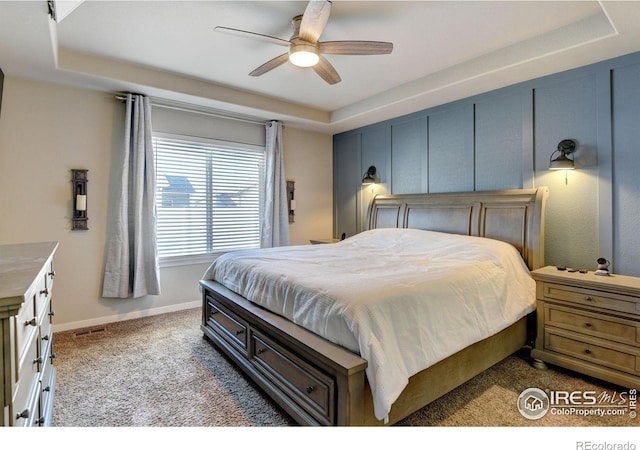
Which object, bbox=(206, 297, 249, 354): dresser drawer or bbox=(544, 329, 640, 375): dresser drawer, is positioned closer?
bbox=(544, 329, 640, 375): dresser drawer

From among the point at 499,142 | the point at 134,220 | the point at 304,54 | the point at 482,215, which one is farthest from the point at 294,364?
the point at 499,142

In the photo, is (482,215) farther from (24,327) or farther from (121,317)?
(121,317)

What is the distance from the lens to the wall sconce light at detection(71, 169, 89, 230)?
11.2 ft

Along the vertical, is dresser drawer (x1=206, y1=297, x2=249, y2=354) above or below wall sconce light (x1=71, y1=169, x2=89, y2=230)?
below

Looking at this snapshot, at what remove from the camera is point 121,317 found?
3.75m

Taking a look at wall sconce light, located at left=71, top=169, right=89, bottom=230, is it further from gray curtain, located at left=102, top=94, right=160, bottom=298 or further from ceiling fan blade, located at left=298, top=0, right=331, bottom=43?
ceiling fan blade, located at left=298, top=0, right=331, bottom=43

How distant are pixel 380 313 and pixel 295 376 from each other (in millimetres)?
672

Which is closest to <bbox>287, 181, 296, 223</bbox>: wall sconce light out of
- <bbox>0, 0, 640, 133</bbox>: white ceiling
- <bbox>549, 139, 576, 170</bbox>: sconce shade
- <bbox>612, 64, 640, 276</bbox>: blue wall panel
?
<bbox>0, 0, 640, 133</bbox>: white ceiling

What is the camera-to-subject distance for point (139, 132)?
→ 3.68 metres

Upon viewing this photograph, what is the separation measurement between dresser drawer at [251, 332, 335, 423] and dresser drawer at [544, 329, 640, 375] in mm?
2039

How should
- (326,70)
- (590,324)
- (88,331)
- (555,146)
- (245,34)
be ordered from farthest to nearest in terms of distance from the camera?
1. (88,331)
2. (555,146)
3. (326,70)
4. (590,324)
5. (245,34)

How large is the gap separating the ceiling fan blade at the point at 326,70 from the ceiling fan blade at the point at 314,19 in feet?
0.83

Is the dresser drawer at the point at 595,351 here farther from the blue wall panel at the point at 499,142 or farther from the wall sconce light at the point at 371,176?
the wall sconce light at the point at 371,176
